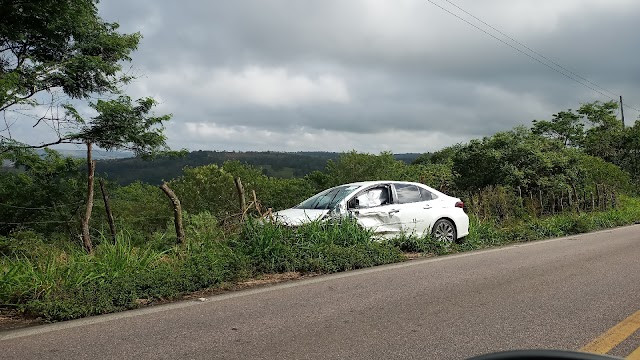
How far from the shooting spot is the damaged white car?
33.5 ft

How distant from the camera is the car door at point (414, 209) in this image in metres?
10.6

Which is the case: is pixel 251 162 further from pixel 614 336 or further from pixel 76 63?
pixel 614 336

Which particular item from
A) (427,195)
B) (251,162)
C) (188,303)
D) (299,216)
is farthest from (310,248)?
(251,162)

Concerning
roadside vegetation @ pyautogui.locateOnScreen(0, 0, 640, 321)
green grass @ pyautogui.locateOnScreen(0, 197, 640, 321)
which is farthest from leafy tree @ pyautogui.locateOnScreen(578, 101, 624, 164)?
green grass @ pyautogui.locateOnScreen(0, 197, 640, 321)

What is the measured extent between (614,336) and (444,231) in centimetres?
653

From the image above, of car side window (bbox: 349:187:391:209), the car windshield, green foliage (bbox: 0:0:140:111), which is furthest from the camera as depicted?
green foliage (bbox: 0:0:140:111)

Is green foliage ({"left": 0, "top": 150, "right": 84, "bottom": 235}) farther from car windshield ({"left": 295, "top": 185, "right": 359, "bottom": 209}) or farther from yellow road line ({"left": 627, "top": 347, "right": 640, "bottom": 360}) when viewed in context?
yellow road line ({"left": 627, "top": 347, "right": 640, "bottom": 360})

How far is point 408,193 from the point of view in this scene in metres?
11.1

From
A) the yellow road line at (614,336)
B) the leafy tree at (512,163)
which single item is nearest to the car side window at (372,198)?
the yellow road line at (614,336)

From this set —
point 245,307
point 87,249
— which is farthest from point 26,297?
point 245,307

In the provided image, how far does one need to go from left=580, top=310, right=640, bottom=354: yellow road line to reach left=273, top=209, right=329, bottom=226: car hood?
547 cm

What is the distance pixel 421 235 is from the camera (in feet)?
35.2

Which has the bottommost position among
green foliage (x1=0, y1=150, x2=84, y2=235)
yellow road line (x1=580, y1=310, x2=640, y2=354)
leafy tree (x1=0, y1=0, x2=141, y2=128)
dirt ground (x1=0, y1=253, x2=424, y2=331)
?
yellow road line (x1=580, y1=310, x2=640, y2=354)

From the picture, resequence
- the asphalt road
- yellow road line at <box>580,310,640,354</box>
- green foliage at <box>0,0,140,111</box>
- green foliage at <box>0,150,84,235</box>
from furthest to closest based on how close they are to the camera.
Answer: green foliage at <box>0,150,84,235</box>
green foliage at <box>0,0,140,111</box>
the asphalt road
yellow road line at <box>580,310,640,354</box>
